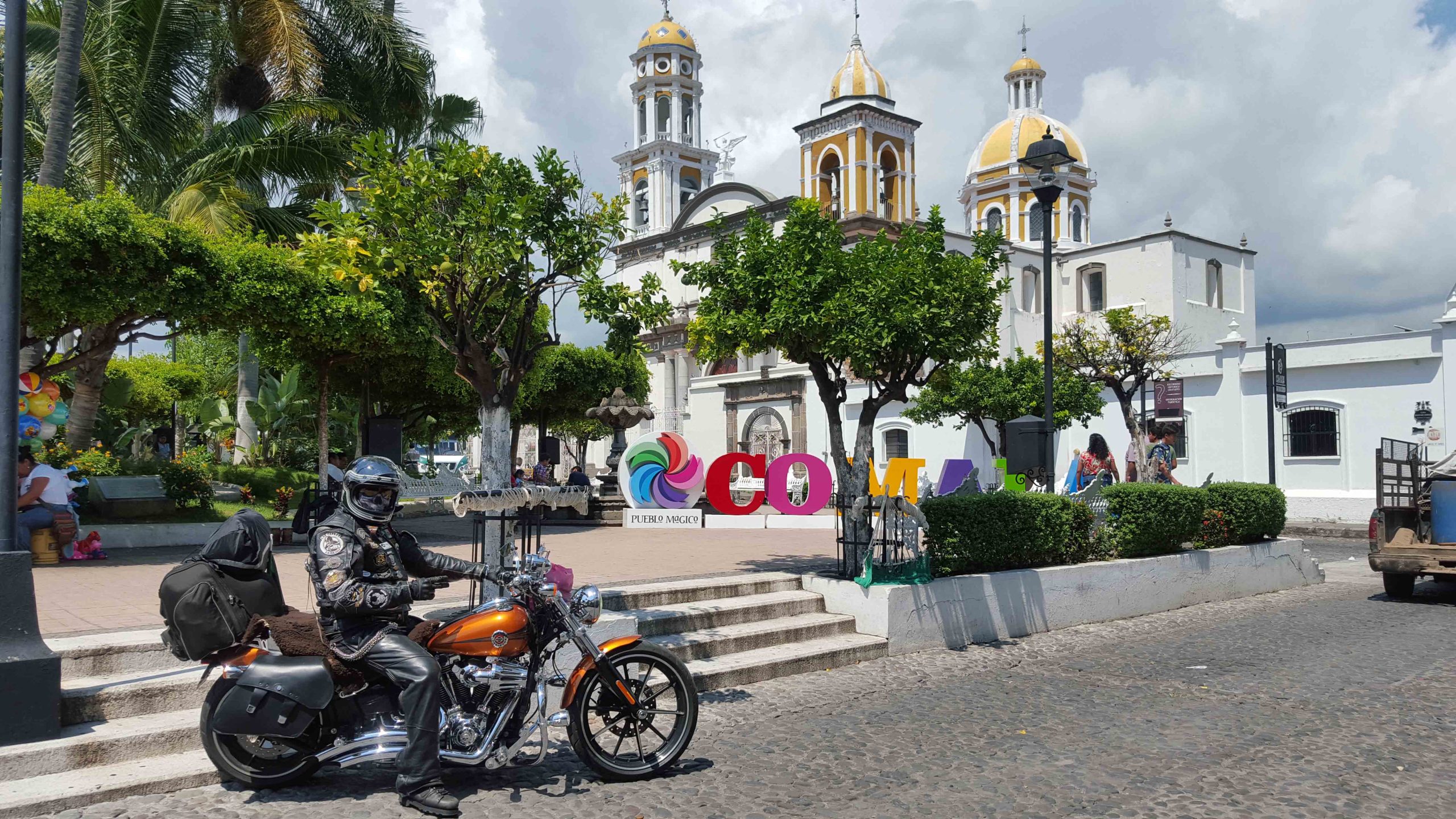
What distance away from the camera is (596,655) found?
5.16 m

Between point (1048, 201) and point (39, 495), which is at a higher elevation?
point (1048, 201)

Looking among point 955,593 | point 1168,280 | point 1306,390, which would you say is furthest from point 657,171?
point 955,593

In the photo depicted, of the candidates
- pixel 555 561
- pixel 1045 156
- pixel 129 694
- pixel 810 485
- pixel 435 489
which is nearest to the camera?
pixel 129 694

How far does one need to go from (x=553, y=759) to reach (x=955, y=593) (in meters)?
4.56

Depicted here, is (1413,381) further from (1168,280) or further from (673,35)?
(673,35)

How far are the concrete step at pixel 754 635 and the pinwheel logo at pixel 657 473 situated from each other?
32.9ft

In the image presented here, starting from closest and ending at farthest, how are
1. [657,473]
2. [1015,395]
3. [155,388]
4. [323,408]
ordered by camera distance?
[657,473]
[323,408]
[1015,395]
[155,388]

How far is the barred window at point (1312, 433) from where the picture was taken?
26.8m

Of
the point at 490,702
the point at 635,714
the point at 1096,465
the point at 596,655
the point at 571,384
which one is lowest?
the point at 635,714

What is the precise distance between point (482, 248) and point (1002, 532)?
5.63 meters

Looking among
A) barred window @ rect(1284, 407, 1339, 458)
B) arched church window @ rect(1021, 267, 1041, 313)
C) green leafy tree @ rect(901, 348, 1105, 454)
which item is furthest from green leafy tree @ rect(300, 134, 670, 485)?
arched church window @ rect(1021, 267, 1041, 313)

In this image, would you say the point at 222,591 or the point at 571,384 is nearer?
the point at 222,591

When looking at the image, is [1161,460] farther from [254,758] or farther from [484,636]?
[254,758]

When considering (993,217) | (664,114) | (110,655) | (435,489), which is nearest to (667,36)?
(664,114)
